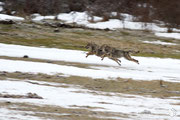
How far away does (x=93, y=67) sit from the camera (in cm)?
2023

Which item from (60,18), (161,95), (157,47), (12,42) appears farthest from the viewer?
(60,18)

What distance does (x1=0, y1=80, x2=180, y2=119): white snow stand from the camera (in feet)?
36.3

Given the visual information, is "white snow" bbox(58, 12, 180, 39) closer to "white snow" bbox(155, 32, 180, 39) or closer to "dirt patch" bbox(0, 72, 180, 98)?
"white snow" bbox(155, 32, 180, 39)

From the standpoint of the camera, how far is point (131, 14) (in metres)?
53.5

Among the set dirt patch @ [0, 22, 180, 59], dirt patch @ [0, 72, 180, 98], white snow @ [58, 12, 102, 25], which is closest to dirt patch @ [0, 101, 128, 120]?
dirt patch @ [0, 72, 180, 98]

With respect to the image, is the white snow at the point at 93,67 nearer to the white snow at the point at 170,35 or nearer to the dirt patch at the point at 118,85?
the dirt patch at the point at 118,85

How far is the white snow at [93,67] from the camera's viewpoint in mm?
17528

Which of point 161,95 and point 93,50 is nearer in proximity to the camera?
point 161,95

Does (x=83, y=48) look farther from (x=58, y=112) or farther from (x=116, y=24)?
(x=58, y=112)

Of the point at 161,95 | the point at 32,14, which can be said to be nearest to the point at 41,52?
the point at 161,95

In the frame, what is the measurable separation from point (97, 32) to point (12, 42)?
1237cm

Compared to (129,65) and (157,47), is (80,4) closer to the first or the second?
(157,47)

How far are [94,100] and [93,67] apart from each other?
7991mm

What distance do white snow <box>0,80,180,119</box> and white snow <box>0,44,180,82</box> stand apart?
330 cm
